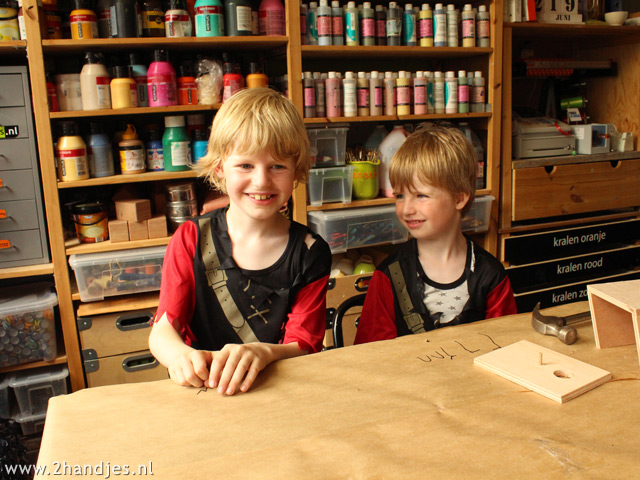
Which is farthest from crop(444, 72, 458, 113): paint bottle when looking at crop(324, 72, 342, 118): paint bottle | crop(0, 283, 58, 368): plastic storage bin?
crop(0, 283, 58, 368): plastic storage bin

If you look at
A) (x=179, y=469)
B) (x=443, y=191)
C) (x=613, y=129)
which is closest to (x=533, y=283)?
(x=613, y=129)

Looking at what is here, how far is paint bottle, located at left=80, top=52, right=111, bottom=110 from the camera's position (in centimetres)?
186

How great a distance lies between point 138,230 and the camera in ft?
6.54

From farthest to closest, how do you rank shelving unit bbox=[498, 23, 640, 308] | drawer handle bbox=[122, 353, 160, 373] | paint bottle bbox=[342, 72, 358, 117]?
1. shelving unit bbox=[498, 23, 640, 308]
2. paint bottle bbox=[342, 72, 358, 117]
3. drawer handle bbox=[122, 353, 160, 373]

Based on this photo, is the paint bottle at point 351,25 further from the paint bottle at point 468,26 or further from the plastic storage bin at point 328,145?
the paint bottle at point 468,26

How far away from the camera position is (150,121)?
2.28 m

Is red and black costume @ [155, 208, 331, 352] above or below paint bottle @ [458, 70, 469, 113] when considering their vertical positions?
below

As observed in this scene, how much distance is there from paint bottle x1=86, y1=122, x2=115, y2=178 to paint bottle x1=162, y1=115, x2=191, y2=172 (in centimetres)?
19

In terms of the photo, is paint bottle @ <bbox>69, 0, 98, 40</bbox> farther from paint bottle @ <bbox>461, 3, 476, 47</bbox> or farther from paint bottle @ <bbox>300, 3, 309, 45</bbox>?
paint bottle @ <bbox>461, 3, 476, 47</bbox>

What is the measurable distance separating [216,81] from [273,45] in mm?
253

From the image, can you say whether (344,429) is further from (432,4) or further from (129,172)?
(432,4)

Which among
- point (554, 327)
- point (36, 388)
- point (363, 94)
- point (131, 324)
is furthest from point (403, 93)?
point (36, 388)

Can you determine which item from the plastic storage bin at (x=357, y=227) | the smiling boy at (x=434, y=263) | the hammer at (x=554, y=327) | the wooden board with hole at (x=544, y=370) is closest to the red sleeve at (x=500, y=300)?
Answer: the smiling boy at (x=434, y=263)

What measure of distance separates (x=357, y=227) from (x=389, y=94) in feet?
1.72
